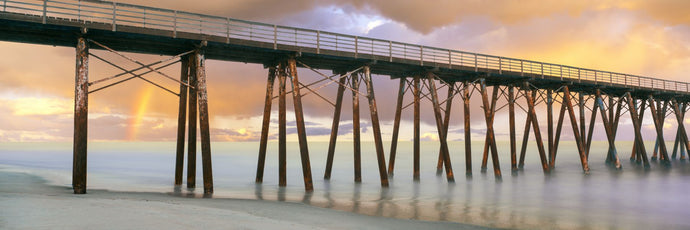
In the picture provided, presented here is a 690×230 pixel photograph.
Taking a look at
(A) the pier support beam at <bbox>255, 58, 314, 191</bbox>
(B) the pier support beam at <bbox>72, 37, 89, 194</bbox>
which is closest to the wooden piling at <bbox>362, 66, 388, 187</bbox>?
(A) the pier support beam at <bbox>255, 58, 314, 191</bbox>

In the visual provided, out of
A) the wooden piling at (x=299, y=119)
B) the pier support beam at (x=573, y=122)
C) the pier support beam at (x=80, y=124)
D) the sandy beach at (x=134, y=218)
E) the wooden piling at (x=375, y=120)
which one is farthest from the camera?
the pier support beam at (x=573, y=122)

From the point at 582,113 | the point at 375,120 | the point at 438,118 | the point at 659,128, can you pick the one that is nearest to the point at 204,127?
the point at 375,120

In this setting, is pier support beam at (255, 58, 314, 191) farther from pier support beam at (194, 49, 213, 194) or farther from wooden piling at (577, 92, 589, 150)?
wooden piling at (577, 92, 589, 150)

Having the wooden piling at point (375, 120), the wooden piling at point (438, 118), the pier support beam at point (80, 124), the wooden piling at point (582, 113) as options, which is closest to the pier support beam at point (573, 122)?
the wooden piling at point (582, 113)

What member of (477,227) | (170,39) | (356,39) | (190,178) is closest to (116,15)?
(170,39)

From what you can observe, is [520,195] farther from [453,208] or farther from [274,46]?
[274,46]

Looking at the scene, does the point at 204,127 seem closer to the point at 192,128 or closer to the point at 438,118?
the point at 192,128

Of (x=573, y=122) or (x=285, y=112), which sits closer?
(x=285, y=112)

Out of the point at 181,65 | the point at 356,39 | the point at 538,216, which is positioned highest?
the point at 356,39

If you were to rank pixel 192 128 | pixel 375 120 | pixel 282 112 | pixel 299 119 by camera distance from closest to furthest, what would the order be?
pixel 192 128 → pixel 299 119 → pixel 282 112 → pixel 375 120

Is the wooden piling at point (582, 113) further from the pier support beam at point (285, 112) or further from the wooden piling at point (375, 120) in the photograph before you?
the pier support beam at point (285, 112)

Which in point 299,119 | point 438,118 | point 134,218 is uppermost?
point 438,118

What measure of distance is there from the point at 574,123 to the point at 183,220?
23403 mm

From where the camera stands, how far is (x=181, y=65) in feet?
53.3
